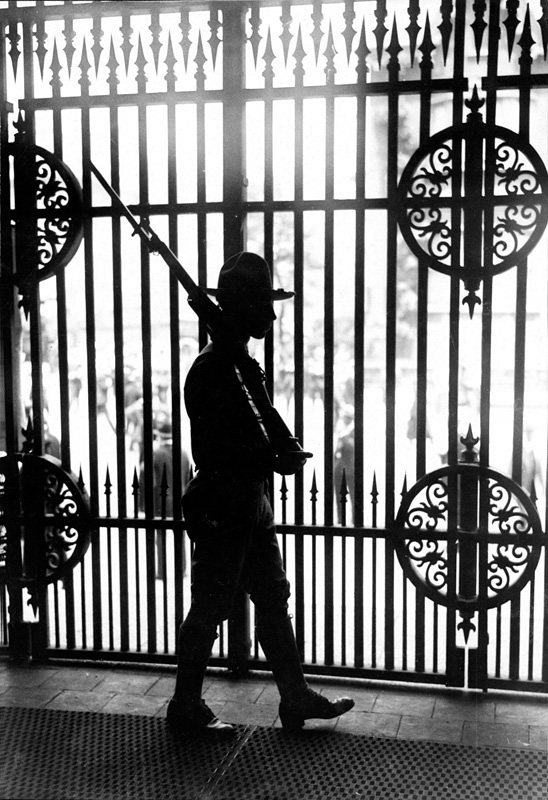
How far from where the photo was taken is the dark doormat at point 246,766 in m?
3.34

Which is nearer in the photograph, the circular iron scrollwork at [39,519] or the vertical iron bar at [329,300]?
the vertical iron bar at [329,300]

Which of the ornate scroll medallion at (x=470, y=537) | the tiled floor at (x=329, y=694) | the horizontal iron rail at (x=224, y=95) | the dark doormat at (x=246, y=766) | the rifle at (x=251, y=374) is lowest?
the tiled floor at (x=329, y=694)

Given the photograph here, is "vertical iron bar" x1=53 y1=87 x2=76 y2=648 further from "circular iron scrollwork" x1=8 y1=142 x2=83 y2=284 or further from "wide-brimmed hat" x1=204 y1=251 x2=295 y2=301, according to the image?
"wide-brimmed hat" x1=204 y1=251 x2=295 y2=301

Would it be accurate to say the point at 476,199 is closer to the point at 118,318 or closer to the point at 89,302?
the point at 118,318

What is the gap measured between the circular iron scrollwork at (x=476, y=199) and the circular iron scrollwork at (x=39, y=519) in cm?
235

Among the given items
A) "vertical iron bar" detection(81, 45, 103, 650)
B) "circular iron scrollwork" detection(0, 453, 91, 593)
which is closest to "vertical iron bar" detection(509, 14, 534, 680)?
"vertical iron bar" detection(81, 45, 103, 650)

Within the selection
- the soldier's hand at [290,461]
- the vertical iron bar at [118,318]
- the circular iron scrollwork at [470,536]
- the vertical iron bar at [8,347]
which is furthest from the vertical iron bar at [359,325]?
the vertical iron bar at [8,347]

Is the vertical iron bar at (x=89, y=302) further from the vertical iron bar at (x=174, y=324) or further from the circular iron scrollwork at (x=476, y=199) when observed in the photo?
the circular iron scrollwork at (x=476, y=199)

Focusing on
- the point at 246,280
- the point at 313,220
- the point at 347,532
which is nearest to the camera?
the point at 246,280

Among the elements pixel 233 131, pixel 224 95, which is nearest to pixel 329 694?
pixel 233 131

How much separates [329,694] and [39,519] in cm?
188

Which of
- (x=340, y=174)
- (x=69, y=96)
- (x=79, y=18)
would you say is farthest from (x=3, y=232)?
(x=340, y=174)

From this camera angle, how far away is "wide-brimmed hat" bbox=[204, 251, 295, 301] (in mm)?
3756

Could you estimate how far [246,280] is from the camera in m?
3.75
